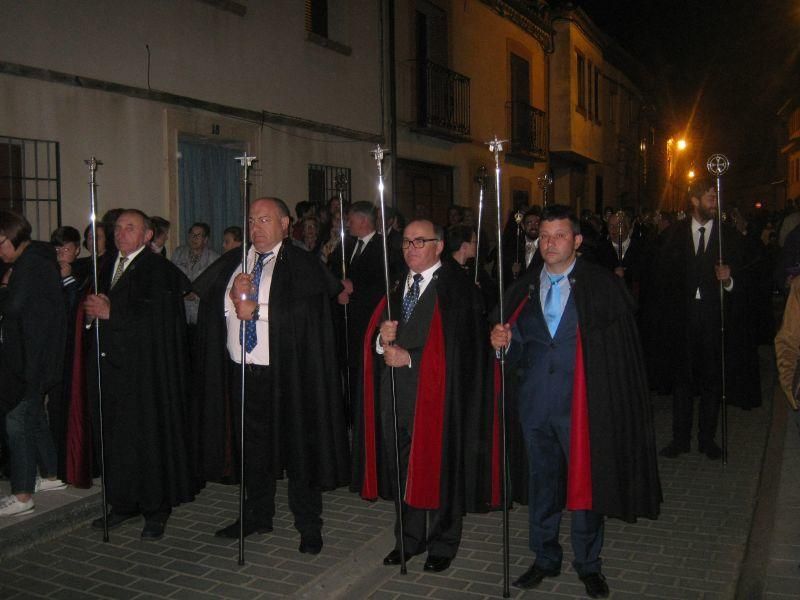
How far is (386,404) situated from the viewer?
4910 mm

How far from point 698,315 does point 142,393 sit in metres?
4.60

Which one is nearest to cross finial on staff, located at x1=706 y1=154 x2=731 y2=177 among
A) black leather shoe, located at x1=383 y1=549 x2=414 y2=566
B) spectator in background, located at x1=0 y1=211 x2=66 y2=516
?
black leather shoe, located at x1=383 y1=549 x2=414 y2=566

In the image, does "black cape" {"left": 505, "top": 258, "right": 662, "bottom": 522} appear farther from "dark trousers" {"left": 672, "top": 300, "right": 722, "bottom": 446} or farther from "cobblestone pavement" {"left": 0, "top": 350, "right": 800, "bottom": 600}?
"dark trousers" {"left": 672, "top": 300, "right": 722, "bottom": 446}

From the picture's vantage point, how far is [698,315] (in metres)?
7.30

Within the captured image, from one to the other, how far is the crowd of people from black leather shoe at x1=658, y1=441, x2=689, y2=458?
275 centimetres

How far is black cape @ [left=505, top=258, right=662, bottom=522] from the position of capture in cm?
431

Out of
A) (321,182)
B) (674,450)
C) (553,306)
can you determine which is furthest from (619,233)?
(553,306)

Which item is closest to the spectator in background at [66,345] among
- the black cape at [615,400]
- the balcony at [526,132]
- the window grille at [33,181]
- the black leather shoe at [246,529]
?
the black leather shoe at [246,529]

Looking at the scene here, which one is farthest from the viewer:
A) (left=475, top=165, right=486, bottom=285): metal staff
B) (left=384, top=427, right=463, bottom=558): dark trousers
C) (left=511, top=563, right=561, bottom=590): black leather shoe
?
(left=475, top=165, right=486, bottom=285): metal staff

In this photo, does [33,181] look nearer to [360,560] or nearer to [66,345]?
[66,345]

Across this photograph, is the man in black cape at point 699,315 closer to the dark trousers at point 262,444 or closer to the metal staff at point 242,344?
the dark trousers at point 262,444

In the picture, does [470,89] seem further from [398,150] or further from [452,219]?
[452,219]

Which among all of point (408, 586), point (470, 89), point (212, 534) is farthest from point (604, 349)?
point (470, 89)

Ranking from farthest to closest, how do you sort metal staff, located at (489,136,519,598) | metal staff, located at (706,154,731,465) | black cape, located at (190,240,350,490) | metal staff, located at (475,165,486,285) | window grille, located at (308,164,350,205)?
window grille, located at (308,164,350,205) → metal staff, located at (706,154,731,465) → metal staff, located at (475,165,486,285) → black cape, located at (190,240,350,490) → metal staff, located at (489,136,519,598)
